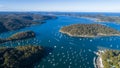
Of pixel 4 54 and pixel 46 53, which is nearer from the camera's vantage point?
pixel 4 54

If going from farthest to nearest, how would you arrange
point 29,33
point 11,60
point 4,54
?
point 29,33
point 4,54
point 11,60

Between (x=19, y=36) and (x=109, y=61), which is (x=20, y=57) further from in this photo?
(x=19, y=36)

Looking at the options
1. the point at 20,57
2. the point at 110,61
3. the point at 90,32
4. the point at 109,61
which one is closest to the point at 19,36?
the point at 20,57

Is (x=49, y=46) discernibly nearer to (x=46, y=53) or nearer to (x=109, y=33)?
(x=46, y=53)

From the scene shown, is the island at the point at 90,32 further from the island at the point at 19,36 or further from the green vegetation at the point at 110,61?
the green vegetation at the point at 110,61

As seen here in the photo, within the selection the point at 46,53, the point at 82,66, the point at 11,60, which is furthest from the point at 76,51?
the point at 11,60

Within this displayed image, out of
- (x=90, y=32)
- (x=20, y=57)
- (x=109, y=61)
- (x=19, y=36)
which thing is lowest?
(x=90, y=32)

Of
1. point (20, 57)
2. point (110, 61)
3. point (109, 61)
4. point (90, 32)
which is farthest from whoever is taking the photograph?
point (90, 32)

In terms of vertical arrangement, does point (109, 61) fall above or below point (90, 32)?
above
